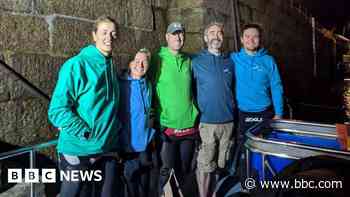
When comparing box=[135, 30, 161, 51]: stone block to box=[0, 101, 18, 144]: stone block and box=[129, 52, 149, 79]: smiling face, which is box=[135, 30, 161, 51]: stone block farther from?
box=[0, 101, 18, 144]: stone block

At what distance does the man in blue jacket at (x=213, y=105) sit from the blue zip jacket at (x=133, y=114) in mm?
593

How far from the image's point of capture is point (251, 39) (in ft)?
10.6

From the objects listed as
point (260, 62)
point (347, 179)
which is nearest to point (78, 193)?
point (347, 179)

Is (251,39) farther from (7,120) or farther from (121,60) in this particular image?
A: (7,120)

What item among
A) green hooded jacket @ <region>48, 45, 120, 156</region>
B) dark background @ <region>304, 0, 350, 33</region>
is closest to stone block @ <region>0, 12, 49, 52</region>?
green hooded jacket @ <region>48, 45, 120, 156</region>

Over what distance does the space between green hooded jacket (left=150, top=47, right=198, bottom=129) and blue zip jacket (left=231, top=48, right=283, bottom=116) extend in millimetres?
562

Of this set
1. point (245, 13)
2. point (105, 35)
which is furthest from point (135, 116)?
point (245, 13)

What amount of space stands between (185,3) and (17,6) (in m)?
2.16

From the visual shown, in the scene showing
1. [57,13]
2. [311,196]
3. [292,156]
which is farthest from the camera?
[57,13]

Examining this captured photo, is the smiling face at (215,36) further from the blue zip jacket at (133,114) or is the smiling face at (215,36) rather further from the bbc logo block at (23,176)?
the bbc logo block at (23,176)

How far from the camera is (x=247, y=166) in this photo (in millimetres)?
2395

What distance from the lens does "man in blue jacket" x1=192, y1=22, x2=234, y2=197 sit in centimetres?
302

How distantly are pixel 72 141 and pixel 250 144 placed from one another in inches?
48.6

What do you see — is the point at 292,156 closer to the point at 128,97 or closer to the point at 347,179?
the point at 347,179
